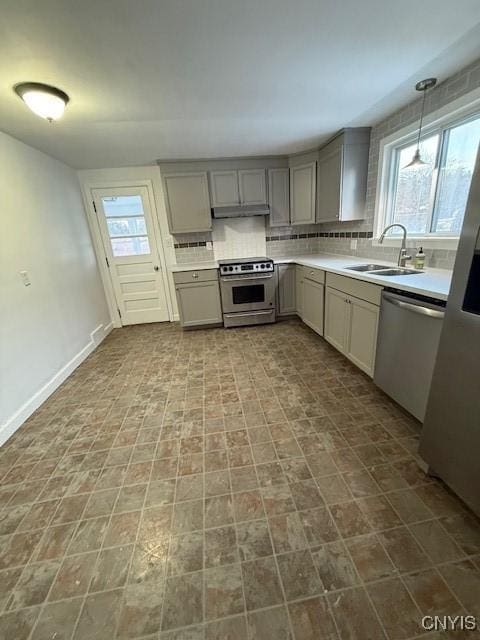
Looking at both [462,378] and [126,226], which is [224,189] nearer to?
[126,226]

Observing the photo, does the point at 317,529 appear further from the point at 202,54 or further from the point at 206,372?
the point at 202,54

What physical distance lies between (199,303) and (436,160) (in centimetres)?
293

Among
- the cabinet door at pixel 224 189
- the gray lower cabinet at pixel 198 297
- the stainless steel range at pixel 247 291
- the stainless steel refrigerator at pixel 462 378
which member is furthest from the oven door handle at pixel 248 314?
the stainless steel refrigerator at pixel 462 378

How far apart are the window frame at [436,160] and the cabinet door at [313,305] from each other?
0.81m

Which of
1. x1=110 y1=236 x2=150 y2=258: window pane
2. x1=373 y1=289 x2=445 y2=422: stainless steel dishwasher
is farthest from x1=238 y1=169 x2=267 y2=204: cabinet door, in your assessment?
x1=373 y1=289 x2=445 y2=422: stainless steel dishwasher

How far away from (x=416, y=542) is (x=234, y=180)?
3.99 meters

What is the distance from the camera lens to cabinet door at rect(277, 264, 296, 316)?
3761mm

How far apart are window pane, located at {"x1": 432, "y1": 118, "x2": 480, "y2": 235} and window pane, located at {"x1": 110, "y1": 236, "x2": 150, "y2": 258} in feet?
11.9

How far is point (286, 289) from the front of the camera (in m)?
3.84

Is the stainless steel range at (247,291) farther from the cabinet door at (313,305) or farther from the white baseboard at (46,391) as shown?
the white baseboard at (46,391)

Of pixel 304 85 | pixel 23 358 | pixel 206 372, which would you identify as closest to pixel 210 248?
pixel 206 372

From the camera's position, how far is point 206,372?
2697 millimetres

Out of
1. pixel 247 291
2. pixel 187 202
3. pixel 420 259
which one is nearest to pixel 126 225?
pixel 187 202

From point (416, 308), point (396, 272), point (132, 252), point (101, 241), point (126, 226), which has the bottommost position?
point (416, 308)
